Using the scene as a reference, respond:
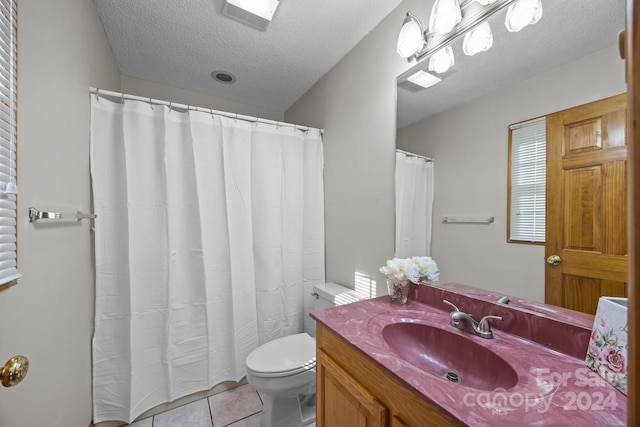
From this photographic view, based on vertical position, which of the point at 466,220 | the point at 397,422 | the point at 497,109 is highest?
the point at 497,109

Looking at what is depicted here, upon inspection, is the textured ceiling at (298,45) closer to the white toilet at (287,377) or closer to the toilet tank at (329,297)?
the toilet tank at (329,297)

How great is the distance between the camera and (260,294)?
6.16ft

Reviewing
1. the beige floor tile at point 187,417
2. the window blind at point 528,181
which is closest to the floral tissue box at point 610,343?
the window blind at point 528,181

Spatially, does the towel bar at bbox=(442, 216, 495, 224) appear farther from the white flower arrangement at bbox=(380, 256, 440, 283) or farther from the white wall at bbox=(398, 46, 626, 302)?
the white flower arrangement at bbox=(380, 256, 440, 283)

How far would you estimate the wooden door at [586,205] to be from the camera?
65 centimetres

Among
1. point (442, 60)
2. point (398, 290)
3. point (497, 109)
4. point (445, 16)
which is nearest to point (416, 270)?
point (398, 290)

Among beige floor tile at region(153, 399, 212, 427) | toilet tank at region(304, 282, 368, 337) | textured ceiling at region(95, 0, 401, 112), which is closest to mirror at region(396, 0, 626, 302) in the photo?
textured ceiling at region(95, 0, 401, 112)

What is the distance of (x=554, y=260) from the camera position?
31.4 inches

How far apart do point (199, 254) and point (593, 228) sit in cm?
185

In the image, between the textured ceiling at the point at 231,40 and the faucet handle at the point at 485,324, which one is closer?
the faucet handle at the point at 485,324

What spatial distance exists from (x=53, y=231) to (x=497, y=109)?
5.85ft

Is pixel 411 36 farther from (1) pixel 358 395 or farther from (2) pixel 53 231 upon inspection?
(2) pixel 53 231

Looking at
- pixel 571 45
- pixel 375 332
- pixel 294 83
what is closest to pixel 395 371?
pixel 375 332

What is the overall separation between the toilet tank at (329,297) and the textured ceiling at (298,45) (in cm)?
110
